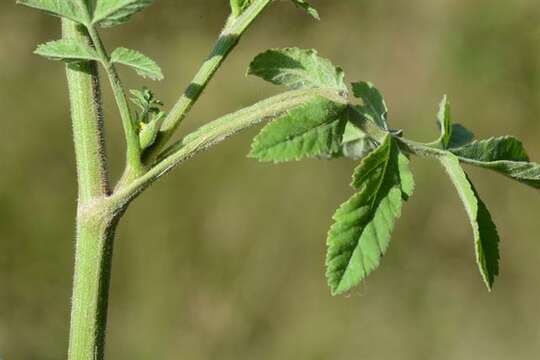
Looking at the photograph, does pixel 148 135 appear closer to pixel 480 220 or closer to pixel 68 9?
pixel 68 9

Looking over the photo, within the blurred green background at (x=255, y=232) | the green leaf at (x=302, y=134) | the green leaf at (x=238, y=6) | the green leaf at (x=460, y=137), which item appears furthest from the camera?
the blurred green background at (x=255, y=232)

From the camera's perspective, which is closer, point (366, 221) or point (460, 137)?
point (366, 221)

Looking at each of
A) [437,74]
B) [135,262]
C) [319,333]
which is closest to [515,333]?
[319,333]

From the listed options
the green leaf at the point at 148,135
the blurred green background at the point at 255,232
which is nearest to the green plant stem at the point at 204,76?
the green leaf at the point at 148,135

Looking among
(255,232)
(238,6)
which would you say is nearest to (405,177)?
(238,6)

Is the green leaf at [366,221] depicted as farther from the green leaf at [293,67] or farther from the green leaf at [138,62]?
the green leaf at [138,62]

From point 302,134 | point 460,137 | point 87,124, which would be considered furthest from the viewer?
point 460,137
